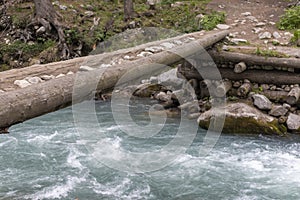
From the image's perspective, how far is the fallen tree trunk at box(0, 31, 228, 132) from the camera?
3678 mm

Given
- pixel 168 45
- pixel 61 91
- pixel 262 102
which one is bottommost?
pixel 262 102

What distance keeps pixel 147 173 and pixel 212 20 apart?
26.3 feet

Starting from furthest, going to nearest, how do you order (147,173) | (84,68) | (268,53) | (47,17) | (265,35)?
(47,17), (265,35), (268,53), (147,173), (84,68)

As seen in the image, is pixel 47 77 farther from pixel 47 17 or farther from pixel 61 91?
pixel 47 17

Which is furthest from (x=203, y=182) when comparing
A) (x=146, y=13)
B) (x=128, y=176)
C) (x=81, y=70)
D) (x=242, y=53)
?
(x=146, y=13)

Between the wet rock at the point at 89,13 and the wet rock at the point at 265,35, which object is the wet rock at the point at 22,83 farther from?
the wet rock at the point at 89,13

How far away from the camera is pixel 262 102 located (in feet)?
31.2

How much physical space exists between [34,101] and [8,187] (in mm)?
3029

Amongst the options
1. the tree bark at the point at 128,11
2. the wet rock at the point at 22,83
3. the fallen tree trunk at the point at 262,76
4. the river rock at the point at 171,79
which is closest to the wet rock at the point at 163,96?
the river rock at the point at 171,79

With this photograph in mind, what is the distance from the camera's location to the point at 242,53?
10.1 meters

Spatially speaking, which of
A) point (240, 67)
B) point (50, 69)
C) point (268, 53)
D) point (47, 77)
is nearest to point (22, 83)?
point (47, 77)

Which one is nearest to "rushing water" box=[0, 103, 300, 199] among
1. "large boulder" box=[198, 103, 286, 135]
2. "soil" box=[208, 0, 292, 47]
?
"large boulder" box=[198, 103, 286, 135]

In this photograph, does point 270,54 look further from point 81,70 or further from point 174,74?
point 81,70

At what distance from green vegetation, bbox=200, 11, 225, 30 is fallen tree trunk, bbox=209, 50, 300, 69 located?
2593mm
